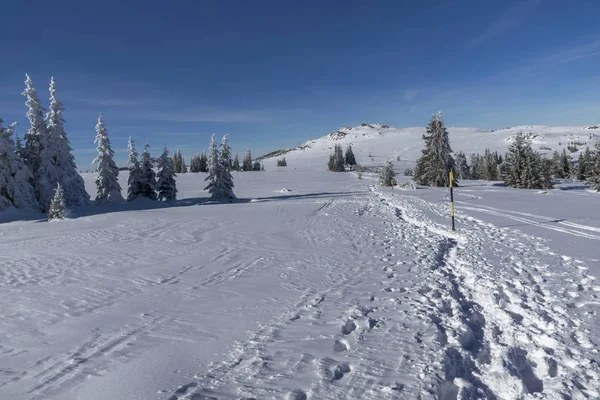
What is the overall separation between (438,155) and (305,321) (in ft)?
140

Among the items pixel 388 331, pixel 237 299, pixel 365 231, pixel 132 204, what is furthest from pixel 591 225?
pixel 132 204

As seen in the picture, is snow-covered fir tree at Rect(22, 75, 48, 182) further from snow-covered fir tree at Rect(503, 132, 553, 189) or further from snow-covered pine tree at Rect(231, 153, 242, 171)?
snow-covered pine tree at Rect(231, 153, 242, 171)

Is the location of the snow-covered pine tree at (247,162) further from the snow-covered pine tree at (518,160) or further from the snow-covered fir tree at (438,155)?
the snow-covered pine tree at (518,160)

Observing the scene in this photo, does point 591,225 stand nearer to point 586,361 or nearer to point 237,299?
point 586,361

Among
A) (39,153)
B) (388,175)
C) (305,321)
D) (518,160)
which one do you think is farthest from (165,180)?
(518,160)

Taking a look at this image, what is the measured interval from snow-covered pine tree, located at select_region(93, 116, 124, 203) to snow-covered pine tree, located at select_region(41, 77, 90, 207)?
82.9 inches

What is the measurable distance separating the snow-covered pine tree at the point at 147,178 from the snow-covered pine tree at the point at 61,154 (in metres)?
5.33

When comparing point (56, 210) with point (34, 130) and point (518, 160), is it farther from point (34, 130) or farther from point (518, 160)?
point (518, 160)

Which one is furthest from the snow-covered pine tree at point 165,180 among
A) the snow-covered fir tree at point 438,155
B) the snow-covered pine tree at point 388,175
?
the snow-covered fir tree at point 438,155

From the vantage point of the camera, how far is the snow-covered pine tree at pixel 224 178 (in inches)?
1309

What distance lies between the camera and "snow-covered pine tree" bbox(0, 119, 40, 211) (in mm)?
22766

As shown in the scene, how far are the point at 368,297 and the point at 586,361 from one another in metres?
2.88

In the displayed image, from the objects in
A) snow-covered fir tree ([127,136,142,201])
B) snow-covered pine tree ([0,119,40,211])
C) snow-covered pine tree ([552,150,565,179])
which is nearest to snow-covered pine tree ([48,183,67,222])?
snow-covered pine tree ([0,119,40,211])

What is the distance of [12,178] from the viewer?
76.0 feet
